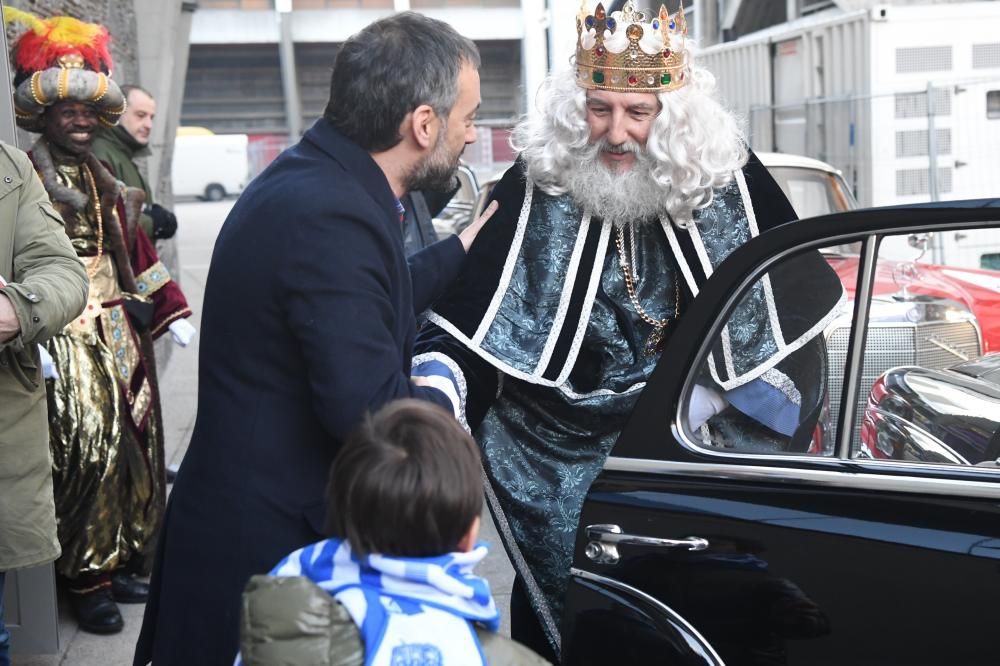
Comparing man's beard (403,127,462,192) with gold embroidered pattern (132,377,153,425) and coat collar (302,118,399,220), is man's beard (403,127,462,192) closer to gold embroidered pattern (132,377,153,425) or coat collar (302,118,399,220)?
coat collar (302,118,399,220)

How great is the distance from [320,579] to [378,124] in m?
0.80

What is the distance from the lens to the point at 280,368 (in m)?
2.09

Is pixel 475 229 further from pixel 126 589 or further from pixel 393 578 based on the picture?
pixel 126 589

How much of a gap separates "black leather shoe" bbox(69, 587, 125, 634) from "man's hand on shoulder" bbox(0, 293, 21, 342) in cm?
173

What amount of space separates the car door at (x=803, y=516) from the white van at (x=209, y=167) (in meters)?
31.9

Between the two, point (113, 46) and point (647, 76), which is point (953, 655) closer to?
point (647, 76)

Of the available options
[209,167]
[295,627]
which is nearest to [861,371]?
[295,627]

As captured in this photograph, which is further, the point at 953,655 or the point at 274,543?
the point at 274,543

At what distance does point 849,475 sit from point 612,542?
1.46 ft

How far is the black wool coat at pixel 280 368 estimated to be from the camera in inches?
79.2

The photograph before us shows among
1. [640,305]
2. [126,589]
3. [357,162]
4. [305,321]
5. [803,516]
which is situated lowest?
[126,589]

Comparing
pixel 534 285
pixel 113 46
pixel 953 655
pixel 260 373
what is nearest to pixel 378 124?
pixel 260 373

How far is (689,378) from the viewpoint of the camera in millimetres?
2336

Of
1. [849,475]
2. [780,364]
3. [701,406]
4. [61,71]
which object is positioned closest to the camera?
[849,475]
